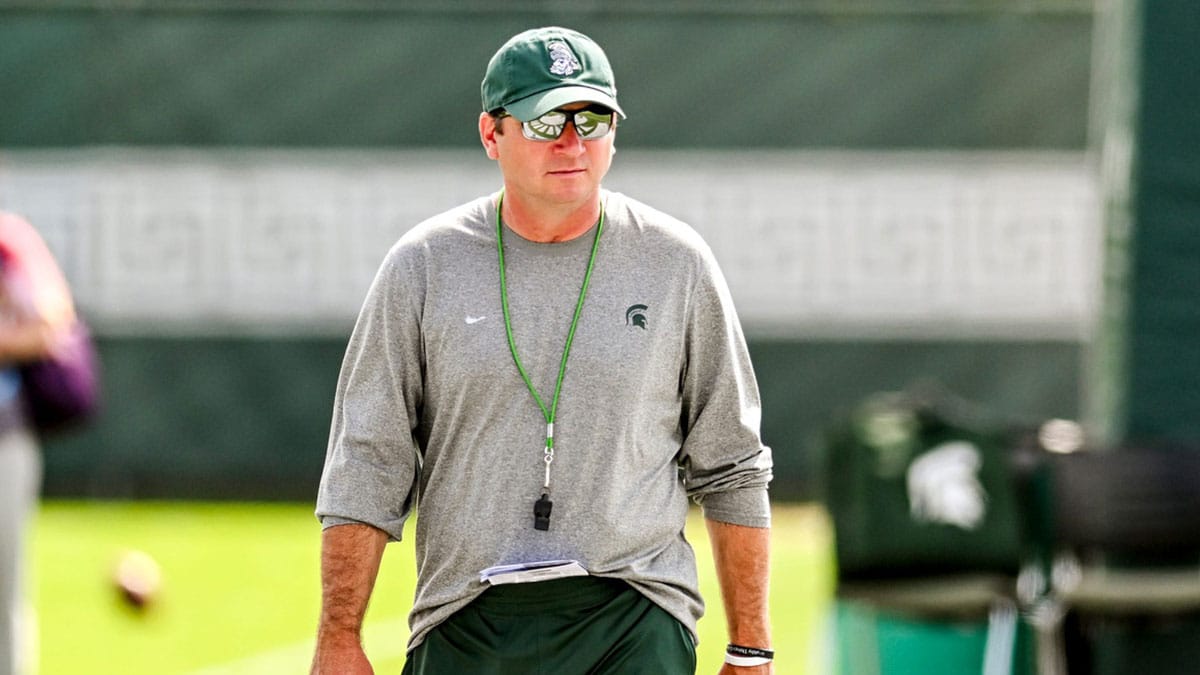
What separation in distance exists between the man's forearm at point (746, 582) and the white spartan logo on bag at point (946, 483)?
6.79 feet

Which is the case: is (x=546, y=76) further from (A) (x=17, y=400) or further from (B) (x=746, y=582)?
(A) (x=17, y=400)

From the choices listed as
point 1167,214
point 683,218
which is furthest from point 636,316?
point 683,218

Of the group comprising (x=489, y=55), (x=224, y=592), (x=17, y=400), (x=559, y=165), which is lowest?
(x=224, y=592)

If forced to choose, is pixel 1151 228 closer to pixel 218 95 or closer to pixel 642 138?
pixel 642 138

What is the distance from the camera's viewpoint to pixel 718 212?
1441 centimetres

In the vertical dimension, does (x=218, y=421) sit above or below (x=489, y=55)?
below

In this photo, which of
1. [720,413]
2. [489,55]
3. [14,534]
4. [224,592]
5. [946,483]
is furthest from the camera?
[489,55]

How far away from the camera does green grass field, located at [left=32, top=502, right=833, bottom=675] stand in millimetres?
9352

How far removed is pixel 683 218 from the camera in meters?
14.4

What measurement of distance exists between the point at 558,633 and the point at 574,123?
0.98 meters

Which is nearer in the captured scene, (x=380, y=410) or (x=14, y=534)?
(x=380, y=410)

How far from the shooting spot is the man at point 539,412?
3.85m

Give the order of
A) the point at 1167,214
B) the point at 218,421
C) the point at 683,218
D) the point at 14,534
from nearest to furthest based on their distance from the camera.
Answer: the point at 1167,214
the point at 14,534
the point at 683,218
the point at 218,421

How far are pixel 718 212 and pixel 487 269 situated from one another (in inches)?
417
